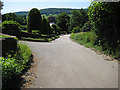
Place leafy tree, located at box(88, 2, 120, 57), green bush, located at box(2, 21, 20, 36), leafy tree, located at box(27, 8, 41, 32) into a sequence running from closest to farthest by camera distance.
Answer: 1. leafy tree, located at box(88, 2, 120, 57)
2. green bush, located at box(2, 21, 20, 36)
3. leafy tree, located at box(27, 8, 41, 32)

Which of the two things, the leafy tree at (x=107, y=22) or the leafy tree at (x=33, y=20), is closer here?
the leafy tree at (x=107, y=22)

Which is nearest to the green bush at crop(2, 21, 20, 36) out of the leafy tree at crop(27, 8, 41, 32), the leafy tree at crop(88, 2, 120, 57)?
the leafy tree at crop(27, 8, 41, 32)

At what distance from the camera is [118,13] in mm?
10031

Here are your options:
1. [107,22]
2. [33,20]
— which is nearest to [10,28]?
[33,20]

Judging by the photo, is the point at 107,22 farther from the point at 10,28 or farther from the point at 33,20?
the point at 33,20

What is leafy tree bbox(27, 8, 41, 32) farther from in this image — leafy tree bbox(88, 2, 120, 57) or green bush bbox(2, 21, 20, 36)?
leafy tree bbox(88, 2, 120, 57)

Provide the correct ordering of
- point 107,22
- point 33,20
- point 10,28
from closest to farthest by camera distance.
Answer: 1. point 107,22
2. point 10,28
3. point 33,20

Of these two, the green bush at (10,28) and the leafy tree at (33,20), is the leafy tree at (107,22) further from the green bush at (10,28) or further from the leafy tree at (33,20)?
the leafy tree at (33,20)

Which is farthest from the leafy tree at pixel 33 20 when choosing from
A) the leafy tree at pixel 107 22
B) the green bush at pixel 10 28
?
the leafy tree at pixel 107 22

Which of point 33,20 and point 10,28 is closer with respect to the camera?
point 10,28

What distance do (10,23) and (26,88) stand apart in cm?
1618

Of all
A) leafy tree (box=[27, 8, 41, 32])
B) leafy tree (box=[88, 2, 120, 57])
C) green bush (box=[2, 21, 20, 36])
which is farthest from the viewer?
leafy tree (box=[27, 8, 41, 32])

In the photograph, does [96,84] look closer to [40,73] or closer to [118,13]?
[40,73]

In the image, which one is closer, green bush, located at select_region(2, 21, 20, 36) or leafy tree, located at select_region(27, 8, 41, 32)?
green bush, located at select_region(2, 21, 20, 36)
